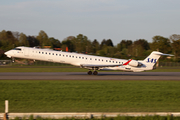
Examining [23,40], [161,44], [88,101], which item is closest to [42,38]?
[23,40]

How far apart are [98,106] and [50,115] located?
388cm

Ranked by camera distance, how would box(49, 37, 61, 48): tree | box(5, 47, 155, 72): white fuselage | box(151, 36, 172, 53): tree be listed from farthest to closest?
box(49, 37, 61, 48): tree → box(151, 36, 172, 53): tree → box(5, 47, 155, 72): white fuselage

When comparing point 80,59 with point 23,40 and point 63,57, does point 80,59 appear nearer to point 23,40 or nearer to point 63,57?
point 63,57

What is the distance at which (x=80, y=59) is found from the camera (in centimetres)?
3103

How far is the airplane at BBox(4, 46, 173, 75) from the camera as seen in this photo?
30.0 metres

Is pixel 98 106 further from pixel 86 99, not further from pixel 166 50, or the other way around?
pixel 166 50

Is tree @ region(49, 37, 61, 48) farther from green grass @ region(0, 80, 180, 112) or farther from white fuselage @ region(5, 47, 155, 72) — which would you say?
green grass @ region(0, 80, 180, 112)

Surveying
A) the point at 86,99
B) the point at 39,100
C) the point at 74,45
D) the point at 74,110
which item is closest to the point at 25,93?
the point at 39,100

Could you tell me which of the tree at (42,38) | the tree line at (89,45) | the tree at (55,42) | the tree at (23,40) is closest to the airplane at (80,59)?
the tree line at (89,45)

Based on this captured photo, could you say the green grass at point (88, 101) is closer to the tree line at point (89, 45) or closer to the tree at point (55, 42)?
the tree line at point (89, 45)

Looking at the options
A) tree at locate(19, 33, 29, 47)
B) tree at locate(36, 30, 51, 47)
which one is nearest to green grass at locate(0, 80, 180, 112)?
tree at locate(19, 33, 29, 47)

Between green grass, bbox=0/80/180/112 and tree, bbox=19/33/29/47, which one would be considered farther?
tree, bbox=19/33/29/47

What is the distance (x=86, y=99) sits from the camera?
1385 cm

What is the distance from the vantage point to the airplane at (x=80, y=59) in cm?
2997
